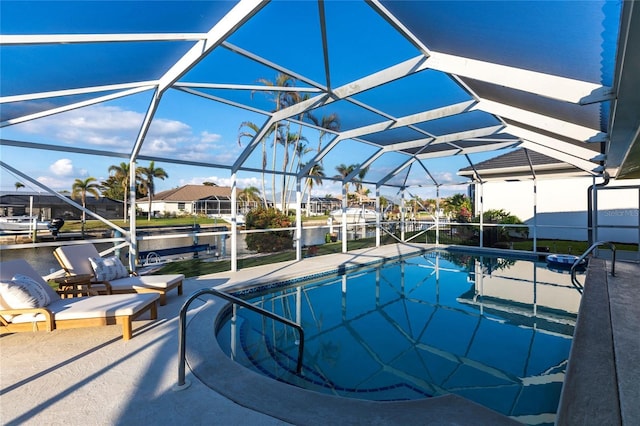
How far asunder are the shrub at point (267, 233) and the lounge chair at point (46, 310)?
9.14 m

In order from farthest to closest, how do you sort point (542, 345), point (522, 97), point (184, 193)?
point (184, 193), point (522, 97), point (542, 345)

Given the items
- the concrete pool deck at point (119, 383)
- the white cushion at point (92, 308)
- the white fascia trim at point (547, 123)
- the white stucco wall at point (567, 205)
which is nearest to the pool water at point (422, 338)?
the concrete pool deck at point (119, 383)

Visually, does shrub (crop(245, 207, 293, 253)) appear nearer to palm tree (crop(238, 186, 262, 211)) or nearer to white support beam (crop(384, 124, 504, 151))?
white support beam (crop(384, 124, 504, 151))

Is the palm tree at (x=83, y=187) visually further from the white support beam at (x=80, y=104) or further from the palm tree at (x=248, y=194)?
the white support beam at (x=80, y=104)

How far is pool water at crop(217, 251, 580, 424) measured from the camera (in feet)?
11.7

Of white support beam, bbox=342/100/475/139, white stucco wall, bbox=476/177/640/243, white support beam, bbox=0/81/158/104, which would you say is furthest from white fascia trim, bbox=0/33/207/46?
white stucco wall, bbox=476/177/640/243

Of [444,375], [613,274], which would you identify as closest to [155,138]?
[444,375]

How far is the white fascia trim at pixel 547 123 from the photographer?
16.1ft

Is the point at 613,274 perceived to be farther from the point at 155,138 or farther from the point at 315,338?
the point at 155,138

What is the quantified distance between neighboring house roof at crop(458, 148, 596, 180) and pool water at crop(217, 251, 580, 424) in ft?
17.1

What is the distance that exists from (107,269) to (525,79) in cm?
678

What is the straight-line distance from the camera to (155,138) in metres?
6.40

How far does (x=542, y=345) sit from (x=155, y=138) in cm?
763

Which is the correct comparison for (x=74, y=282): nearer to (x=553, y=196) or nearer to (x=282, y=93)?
(x=282, y=93)
